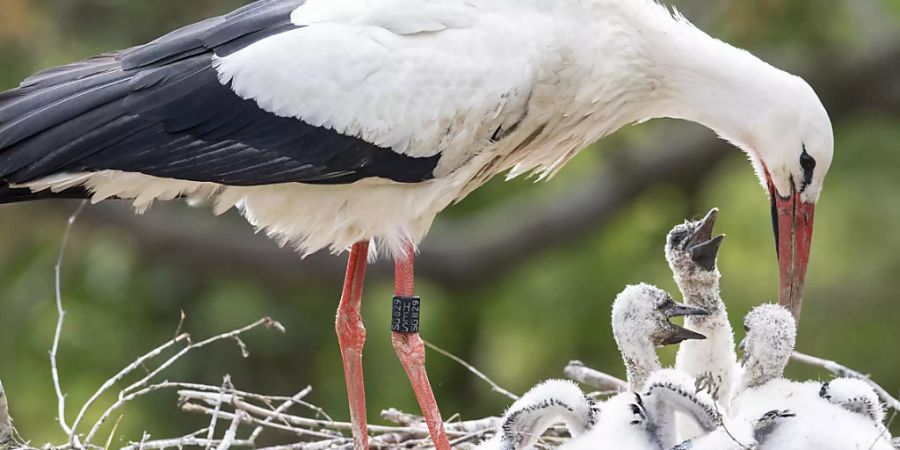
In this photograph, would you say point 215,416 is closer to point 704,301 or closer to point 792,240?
point 704,301

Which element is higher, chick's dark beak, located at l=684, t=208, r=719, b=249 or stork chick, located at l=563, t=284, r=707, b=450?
chick's dark beak, located at l=684, t=208, r=719, b=249

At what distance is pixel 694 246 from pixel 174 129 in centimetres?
190

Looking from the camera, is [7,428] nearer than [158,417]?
Yes

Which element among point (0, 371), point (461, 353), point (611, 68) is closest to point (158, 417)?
point (0, 371)

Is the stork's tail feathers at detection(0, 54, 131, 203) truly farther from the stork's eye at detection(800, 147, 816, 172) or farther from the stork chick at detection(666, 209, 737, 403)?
the stork's eye at detection(800, 147, 816, 172)

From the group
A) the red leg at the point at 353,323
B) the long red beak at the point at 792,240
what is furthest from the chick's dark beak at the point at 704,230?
the red leg at the point at 353,323

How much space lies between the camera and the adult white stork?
5.01 meters

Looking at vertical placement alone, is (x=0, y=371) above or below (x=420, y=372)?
below

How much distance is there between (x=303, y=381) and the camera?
40.0 feet

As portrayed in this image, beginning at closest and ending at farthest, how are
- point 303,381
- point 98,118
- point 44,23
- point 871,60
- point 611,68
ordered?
point 98,118, point 611,68, point 44,23, point 871,60, point 303,381

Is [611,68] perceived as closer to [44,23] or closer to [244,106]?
[244,106]

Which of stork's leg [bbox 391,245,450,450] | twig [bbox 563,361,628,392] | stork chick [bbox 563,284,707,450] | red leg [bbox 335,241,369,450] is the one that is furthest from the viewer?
twig [bbox 563,361,628,392]

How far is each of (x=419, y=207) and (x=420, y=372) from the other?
0.67 meters

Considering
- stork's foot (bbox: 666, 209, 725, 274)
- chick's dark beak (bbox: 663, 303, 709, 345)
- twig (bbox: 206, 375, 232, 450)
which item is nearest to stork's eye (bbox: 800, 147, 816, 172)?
stork's foot (bbox: 666, 209, 725, 274)
